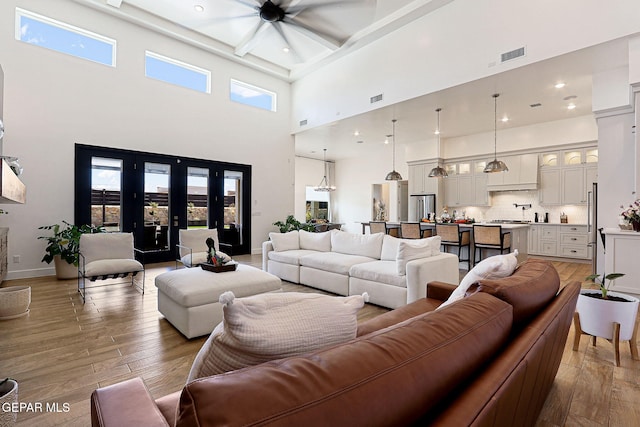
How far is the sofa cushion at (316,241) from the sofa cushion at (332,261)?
1.01 ft

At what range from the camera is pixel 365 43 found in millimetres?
6781

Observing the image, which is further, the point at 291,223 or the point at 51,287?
the point at 291,223

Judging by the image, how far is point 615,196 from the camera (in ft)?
15.9

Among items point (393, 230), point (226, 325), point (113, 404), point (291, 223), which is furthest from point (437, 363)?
point (291, 223)

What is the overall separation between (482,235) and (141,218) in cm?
670

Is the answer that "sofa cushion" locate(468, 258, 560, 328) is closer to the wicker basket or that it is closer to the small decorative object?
the small decorative object

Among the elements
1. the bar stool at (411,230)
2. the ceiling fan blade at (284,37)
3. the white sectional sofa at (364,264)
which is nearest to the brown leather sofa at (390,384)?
the white sectional sofa at (364,264)

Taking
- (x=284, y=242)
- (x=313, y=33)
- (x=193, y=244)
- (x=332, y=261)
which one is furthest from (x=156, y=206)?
(x=313, y=33)

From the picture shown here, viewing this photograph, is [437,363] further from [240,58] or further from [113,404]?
[240,58]

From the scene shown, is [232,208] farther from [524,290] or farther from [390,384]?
[390,384]

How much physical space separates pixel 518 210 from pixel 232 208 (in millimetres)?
7615

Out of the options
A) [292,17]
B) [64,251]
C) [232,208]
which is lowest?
[64,251]

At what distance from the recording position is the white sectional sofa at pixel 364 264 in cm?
348

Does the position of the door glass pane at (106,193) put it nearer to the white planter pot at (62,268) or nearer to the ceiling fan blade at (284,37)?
the white planter pot at (62,268)
